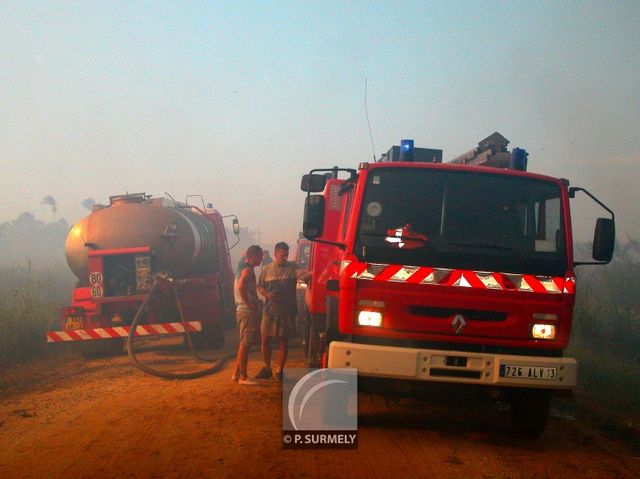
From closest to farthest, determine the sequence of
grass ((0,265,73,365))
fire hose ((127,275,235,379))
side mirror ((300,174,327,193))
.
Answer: side mirror ((300,174,327,193)) → fire hose ((127,275,235,379)) → grass ((0,265,73,365))

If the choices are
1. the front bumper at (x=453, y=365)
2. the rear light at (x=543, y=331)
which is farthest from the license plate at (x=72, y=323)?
the rear light at (x=543, y=331)

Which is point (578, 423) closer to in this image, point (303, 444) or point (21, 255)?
point (303, 444)

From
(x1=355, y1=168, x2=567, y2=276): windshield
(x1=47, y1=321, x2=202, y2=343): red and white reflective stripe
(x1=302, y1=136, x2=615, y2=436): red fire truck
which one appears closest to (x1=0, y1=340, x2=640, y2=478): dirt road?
(x1=302, y1=136, x2=615, y2=436): red fire truck

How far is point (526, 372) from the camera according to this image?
538 cm

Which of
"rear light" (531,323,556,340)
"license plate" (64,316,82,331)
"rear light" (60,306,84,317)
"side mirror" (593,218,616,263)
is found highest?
"side mirror" (593,218,616,263)

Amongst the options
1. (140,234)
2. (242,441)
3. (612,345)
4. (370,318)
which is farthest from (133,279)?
(612,345)

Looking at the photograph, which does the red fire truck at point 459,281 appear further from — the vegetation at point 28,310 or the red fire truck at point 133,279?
the vegetation at point 28,310

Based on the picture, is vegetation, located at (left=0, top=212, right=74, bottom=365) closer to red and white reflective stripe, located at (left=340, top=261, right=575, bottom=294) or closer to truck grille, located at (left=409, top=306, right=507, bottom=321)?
red and white reflective stripe, located at (left=340, top=261, right=575, bottom=294)

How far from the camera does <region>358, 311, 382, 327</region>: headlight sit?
5.51 m

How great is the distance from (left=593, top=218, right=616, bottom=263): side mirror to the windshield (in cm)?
47

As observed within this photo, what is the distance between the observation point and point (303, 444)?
560cm

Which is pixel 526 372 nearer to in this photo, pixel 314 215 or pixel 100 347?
pixel 314 215

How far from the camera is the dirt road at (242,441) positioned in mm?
4977

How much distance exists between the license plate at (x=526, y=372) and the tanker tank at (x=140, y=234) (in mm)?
7154
